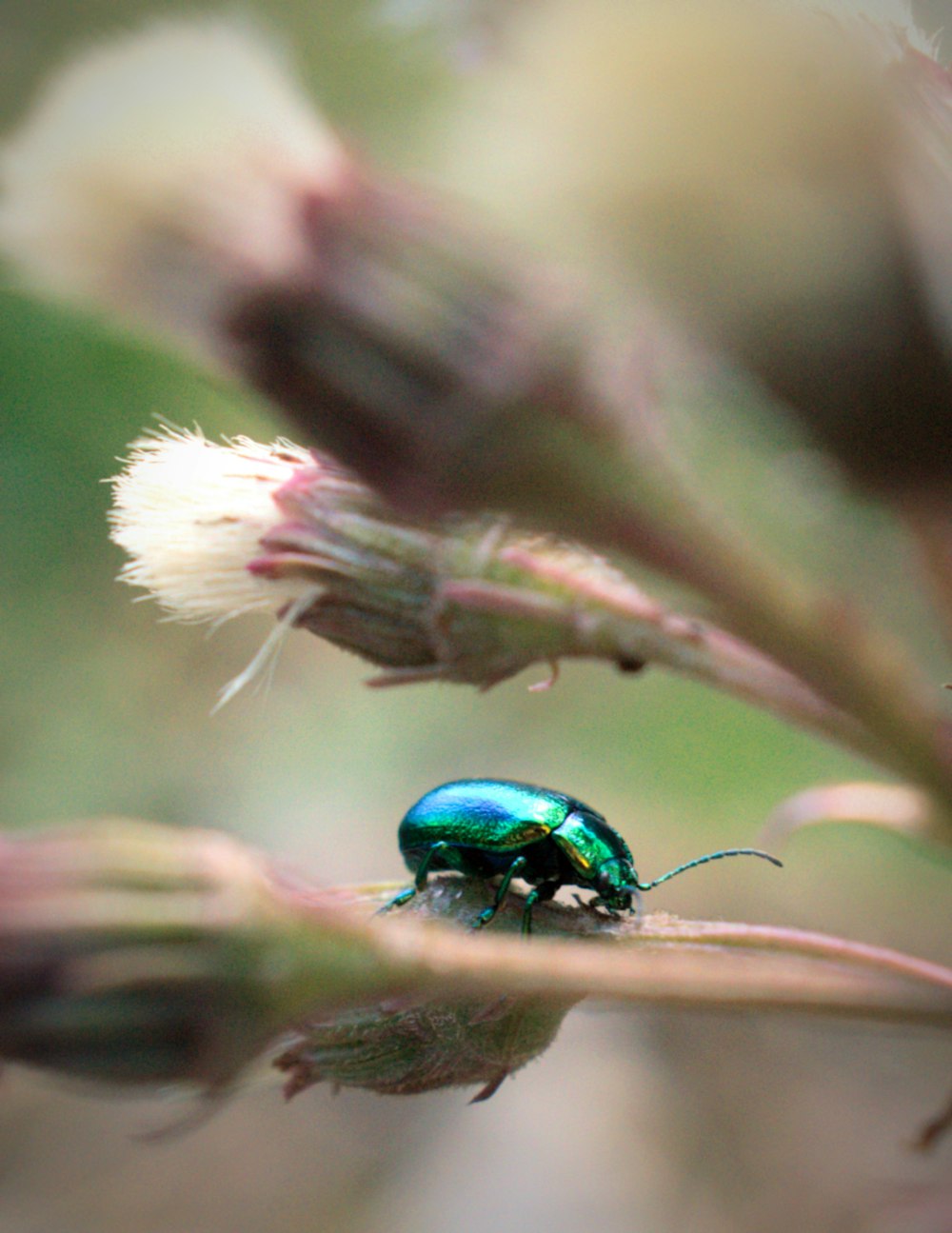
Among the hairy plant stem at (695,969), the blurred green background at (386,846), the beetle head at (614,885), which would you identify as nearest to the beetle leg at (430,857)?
the beetle head at (614,885)

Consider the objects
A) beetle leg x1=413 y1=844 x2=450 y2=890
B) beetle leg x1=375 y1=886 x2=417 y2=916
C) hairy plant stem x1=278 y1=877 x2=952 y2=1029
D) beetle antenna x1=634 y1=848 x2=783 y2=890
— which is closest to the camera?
hairy plant stem x1=278 y1=877 x2=952 y2=1029

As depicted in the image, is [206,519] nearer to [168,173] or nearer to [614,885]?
[168,173]

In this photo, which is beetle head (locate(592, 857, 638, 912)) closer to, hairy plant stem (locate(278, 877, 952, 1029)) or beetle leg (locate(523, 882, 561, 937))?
beetle leg (locate(523, 882, 561, 937))

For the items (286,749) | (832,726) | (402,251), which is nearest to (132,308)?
(402,251)

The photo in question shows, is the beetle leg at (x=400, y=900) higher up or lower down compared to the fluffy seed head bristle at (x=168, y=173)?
lower down

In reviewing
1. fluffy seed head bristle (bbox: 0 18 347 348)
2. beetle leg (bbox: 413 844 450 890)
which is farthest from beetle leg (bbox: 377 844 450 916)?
fluffy seed head bristle (bbox: 0 18 347 348)

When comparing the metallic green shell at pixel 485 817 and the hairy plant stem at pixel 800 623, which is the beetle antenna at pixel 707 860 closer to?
the metallic green shell at pixel 485 817
